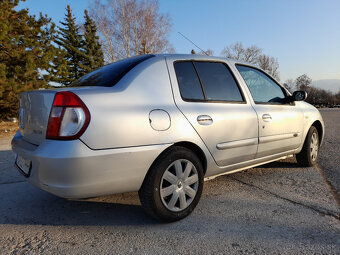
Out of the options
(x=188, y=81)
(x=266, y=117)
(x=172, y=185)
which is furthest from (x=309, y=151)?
(x=172, y=185)

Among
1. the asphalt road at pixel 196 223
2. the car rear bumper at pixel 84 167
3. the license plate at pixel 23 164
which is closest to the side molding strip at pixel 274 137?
the asphalt road at pixel 196 223

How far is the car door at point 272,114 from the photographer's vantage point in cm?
310

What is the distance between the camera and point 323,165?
13.6ft

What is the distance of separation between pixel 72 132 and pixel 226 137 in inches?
61.1

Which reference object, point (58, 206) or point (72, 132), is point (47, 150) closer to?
point (72, 132)

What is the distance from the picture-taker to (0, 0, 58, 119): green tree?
8.77 meters

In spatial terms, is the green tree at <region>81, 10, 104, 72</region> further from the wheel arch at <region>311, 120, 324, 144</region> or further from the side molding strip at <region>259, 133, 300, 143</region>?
the side molding strip at <region>259, 133, 300, 143</region>

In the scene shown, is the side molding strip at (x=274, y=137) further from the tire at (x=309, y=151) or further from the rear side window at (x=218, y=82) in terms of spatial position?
the rear side window at (x=218, y=82)

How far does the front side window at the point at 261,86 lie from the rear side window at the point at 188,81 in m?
0.82

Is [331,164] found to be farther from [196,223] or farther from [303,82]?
[303,82]

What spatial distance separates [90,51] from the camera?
94.5 feet

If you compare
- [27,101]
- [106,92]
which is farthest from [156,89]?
[27,101]

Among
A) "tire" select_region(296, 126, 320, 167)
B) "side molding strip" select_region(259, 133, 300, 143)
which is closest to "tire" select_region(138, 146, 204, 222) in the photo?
"side molding strip" select_region(259, 133, 300, 143)

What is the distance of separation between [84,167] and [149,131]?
0.57 metres
